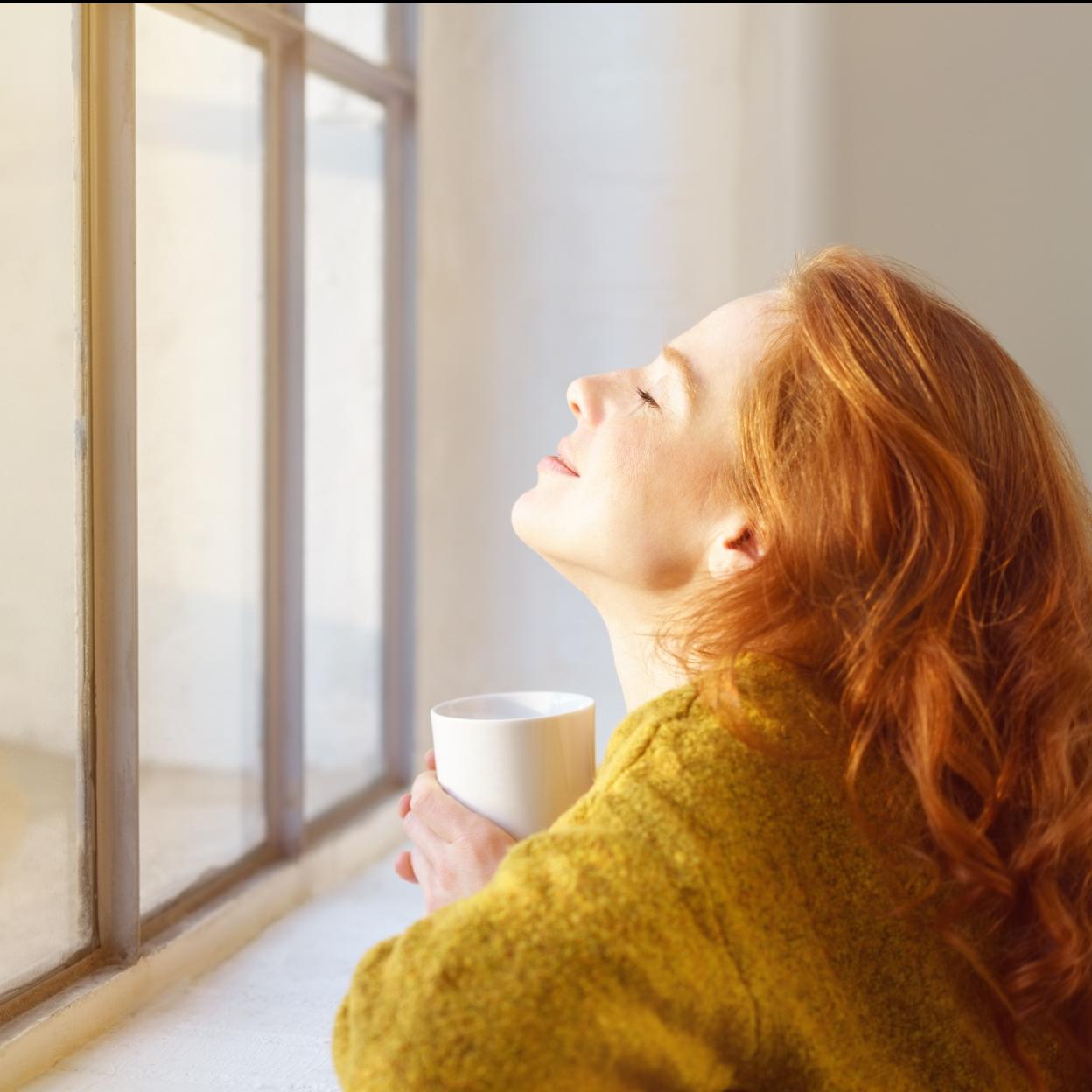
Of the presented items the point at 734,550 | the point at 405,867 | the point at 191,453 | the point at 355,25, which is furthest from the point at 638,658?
the point at 355,25

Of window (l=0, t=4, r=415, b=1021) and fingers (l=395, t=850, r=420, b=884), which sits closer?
fingers (l=395, t=850, r=420, b=884)

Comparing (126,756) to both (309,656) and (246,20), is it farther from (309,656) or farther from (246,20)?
(246,20)

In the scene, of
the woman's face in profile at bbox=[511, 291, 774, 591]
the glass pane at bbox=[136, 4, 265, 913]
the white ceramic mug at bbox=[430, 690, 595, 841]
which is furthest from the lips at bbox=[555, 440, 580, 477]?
the glass pane at bbox=[136, 4, 265, 913]

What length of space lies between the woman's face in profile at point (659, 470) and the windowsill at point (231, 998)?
559mm

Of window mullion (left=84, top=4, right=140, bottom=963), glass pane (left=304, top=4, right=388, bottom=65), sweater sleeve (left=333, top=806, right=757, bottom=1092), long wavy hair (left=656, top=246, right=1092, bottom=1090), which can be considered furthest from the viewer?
glass pane (left=304, top=4, right=388, bottom=65)

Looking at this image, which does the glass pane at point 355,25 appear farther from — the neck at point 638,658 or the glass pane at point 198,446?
the neck at point 638,658

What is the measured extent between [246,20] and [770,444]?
3.32 feet

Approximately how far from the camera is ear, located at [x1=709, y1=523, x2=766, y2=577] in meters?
1.05

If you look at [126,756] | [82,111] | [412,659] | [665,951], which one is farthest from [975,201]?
[665,951]

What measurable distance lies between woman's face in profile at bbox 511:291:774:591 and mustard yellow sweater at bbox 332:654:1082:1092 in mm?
187

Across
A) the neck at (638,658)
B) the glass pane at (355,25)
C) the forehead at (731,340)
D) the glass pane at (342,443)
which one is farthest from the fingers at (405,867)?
the glass pane at (355,25)

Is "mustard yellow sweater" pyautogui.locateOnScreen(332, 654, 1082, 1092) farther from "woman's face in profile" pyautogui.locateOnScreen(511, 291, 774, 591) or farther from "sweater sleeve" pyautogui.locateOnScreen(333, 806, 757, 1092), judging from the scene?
"woman's face in profile" pyautogui.locateOnScreen(511, 291, 774, 591)

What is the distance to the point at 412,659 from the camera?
218 cm

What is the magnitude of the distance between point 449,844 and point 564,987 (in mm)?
283
